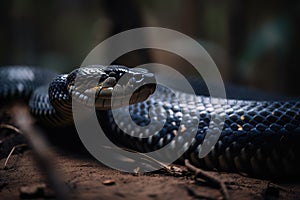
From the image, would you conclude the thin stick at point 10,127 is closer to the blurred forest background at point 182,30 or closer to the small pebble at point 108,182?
the small pebble at point 108,182

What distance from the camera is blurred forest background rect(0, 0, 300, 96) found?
336 inches

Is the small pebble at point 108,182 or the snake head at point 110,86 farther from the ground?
the snake head at point 110,86

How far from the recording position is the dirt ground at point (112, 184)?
241cm

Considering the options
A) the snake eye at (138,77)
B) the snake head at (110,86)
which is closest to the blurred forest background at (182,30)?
the snake head at (110,86)

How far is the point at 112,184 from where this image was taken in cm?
265

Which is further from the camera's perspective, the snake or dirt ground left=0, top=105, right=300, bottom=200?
the snake

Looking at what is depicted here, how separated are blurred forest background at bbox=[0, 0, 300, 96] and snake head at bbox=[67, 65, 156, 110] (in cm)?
333

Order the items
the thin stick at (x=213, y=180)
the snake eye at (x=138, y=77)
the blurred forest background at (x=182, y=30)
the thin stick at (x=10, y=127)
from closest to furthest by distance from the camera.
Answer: the thin stick at (x=213, y=180)
the snake eye at (x=138, y=77)
the thin stick at (x=10, y=127)
the blurred forest background at (x=182, y=30)

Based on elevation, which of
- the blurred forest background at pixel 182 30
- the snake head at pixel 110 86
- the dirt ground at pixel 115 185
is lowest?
the dirt ground at pixel 115 185

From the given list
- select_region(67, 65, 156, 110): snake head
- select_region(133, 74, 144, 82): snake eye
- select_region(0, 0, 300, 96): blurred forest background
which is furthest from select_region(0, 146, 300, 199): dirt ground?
select_region(0, 0, 300, 96): blurred forest background

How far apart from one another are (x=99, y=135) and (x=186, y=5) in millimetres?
8170

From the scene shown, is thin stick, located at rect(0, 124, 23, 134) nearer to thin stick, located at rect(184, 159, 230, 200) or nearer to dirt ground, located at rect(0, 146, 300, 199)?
dirt ground, located at rect(0, 146, 300, 199)

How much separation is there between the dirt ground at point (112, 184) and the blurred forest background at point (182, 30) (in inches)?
145

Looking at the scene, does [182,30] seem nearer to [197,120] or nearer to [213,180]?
[197,120]
